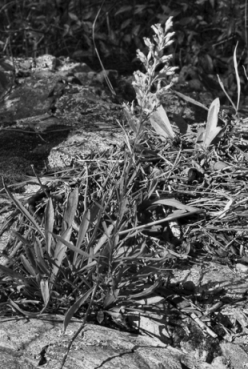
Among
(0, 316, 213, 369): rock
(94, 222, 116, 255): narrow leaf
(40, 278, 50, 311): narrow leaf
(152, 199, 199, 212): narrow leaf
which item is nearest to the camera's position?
(0, 316, 213, 369): rock

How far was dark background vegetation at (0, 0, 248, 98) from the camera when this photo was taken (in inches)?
187

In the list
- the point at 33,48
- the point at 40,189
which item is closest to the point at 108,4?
the point at 33,48

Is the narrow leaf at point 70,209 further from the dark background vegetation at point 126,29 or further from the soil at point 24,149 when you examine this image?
the dark background vegetation at point 126,29

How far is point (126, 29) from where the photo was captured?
16.9 feet

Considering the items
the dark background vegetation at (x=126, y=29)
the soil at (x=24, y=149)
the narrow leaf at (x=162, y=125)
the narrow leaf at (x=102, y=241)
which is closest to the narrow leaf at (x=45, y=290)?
the narrow leaf at (x=102, y=241)

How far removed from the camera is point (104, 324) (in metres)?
1.93

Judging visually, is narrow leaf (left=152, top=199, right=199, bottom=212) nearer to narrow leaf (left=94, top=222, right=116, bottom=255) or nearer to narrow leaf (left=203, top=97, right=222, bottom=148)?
narrow leaf (left=94, top=222, right=116, bottom=255)

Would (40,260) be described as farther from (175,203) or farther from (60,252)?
(175,203)

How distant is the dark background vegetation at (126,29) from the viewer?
15.6 feet

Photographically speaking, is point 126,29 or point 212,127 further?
point 126,29

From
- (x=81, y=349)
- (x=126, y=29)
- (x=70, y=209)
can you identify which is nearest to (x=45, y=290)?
(x=81, y=349)

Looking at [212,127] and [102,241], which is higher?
[212,127]

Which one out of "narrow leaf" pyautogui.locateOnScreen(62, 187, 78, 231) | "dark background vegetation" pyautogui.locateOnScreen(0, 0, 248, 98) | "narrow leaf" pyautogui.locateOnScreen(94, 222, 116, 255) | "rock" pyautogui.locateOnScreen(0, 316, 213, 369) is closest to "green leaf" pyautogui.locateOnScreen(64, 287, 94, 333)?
"rock" pyautogui.locateOnScreen(0, 316, 213, 369)

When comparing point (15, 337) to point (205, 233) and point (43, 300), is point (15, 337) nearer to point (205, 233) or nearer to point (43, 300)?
point (43, 300)
